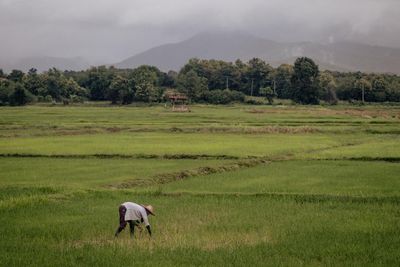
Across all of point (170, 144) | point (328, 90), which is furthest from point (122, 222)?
point (328, 90)

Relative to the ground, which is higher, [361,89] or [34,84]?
[34,84]

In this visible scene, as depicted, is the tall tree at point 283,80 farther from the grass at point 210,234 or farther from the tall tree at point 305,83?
the grass at point 210,234

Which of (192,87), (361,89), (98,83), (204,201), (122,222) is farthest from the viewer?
(98,83)

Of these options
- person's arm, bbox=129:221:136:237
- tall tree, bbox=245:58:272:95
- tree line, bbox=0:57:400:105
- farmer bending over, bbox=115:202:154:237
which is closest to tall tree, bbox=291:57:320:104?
tree line, bbox=0:57:400:105

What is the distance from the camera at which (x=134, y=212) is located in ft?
35.4

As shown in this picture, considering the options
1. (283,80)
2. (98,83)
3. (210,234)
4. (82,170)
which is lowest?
(82,170)

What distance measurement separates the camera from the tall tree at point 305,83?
85375mm

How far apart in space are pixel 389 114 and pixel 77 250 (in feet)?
177

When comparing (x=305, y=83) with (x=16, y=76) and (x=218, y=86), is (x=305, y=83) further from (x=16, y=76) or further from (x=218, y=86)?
(x=16, y=76)

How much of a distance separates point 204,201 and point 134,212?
498 cm

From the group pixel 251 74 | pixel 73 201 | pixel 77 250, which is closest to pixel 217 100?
pixel 251 74

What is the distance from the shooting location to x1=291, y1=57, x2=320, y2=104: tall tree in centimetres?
8538

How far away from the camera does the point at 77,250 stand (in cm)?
1012

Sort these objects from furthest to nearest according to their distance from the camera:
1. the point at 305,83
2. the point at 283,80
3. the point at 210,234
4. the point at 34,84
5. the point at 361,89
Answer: the point at 283,80
the point at 34,84
the point at 361,89
the point at 305,83
the point at 210,234
